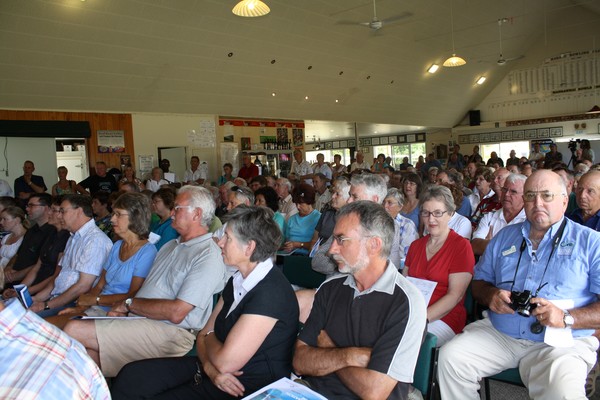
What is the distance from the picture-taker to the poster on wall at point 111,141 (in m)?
8.83

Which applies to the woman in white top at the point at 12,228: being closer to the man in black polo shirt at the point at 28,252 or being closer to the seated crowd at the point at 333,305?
the man in black polo shirt at the point at 28,252

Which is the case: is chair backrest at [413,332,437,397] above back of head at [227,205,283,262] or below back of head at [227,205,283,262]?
below

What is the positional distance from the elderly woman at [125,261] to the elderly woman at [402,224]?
166 cm

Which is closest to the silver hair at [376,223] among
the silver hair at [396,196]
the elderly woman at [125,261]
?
the elderly woman at [125,261]

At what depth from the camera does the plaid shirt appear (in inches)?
37.3

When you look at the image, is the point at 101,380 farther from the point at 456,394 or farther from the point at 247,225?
the point at 456,394

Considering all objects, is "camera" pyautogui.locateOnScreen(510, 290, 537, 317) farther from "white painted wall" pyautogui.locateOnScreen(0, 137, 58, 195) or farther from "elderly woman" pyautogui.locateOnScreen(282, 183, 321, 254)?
"white painted wall" pyautogui.locateOnScreen(0, 137, 58, 195)

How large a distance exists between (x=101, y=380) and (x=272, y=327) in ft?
2.59

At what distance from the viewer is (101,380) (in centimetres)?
113

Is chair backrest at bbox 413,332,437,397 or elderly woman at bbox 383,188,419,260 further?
elderly woman at bbox 383,188,419,260

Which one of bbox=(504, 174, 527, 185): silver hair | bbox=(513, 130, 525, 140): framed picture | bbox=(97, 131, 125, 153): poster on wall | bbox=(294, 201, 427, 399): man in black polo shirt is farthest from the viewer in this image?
bbox=(513, 130, 525, 140): framed picture

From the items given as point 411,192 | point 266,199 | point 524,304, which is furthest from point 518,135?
point 524,304

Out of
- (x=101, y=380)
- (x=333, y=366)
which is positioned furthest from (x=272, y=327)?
(x=101, y=380)

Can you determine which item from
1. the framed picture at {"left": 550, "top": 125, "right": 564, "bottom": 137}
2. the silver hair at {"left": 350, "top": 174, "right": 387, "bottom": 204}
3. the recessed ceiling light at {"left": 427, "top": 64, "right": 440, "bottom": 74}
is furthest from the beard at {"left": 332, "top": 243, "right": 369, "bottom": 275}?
the framed picture at {"left": 550, "top": 125, "right": 564, "bottom": 137}
